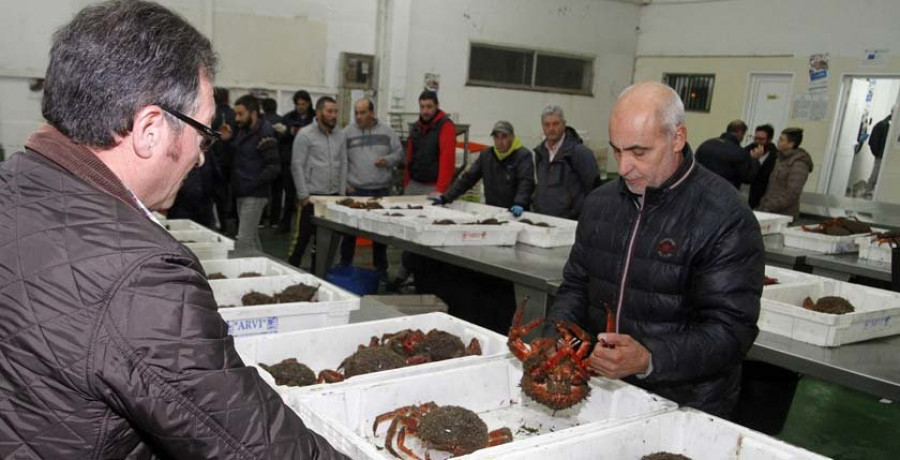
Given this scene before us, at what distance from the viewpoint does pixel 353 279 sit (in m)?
5.03

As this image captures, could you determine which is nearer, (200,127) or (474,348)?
(200,127)

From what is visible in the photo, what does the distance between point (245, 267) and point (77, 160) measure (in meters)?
2.69

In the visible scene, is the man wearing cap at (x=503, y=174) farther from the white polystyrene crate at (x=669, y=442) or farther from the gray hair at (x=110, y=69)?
the gray hair at (x=110, y=69)

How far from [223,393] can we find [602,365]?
1135 millimetres

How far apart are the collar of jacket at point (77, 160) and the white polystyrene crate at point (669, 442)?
0.99 meters

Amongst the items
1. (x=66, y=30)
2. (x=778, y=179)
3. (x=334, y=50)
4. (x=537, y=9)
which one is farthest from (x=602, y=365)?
(x=537, y=9)

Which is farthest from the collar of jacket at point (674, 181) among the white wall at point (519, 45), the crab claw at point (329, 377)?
the white wall at point (519, 45)

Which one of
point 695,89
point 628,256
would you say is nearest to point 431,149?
point 628,256

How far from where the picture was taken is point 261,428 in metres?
1.03

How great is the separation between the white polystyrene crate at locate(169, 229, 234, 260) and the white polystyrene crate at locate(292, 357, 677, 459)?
2.09 m

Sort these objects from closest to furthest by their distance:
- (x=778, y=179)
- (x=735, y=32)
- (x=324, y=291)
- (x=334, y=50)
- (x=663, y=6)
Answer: (x=324, y=291) → (x=778, y=179) → (x=334, y=50) → (x=735, y=32) → (x=663, y=6)

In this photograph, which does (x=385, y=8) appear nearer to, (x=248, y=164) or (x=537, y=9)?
(x=537, y=9)

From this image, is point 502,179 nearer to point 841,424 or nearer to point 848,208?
point 841,424

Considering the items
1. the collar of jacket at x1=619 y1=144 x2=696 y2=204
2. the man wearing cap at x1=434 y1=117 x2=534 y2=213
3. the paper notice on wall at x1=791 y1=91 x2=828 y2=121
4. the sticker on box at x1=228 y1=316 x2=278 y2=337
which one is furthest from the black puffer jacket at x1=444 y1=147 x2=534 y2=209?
the paper notice on wall at x1=791 y1=91 x2=828 y2=121
